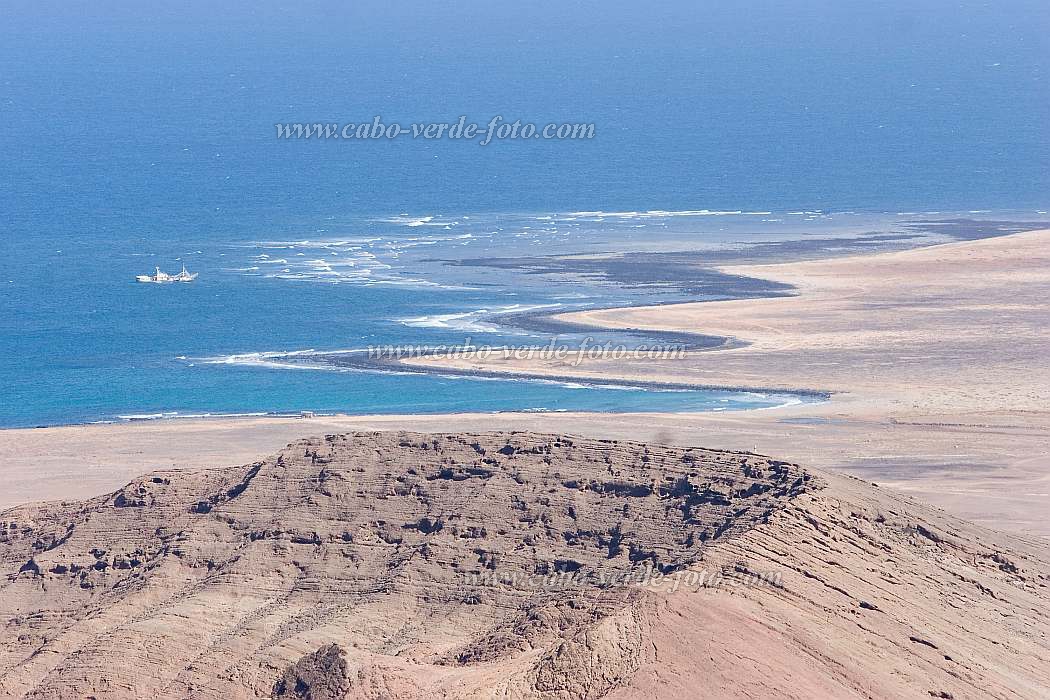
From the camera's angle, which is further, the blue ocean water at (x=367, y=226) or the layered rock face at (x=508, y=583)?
the blue ocean water at (x=367, y=226)

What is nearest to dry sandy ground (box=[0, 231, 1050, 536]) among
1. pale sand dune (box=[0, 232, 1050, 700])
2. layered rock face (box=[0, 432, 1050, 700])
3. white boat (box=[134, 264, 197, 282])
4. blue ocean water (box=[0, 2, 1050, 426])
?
blue ocean water (box=[0, 2, 1050, 426])

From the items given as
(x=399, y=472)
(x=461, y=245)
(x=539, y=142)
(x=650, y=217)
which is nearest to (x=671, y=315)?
(x=461, y=245)

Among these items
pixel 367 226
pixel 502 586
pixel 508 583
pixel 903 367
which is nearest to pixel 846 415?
pixel 903 367

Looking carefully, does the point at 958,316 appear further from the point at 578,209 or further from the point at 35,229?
the point at 35,229

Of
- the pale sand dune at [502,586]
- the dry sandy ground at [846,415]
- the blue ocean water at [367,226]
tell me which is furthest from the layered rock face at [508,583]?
the blue ocean water at [367,226]

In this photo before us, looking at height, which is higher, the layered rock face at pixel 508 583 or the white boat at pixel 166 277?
the white boat at pixel 166 277

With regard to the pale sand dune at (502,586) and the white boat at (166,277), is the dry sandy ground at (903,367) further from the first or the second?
the white boat at (166,277)
